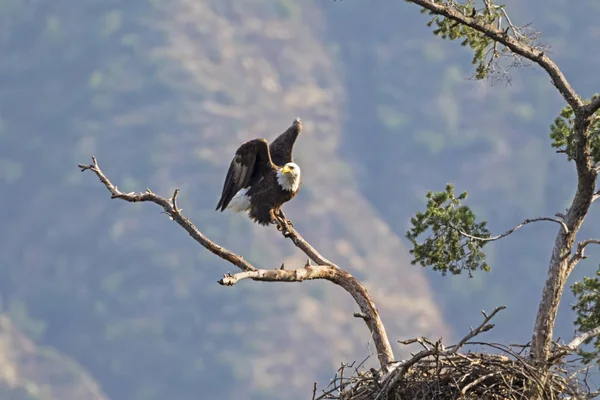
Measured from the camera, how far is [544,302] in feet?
31.3

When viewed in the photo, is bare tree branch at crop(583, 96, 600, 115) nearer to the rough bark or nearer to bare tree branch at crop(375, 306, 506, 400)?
the rough bark

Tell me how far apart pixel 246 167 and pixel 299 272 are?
10.7 feet

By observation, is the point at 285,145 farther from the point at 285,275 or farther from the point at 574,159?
the point at 574,159

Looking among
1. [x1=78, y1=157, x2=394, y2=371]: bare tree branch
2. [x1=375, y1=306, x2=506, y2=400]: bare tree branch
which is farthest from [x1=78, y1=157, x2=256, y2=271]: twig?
[x1=375, y1=306, x2=506, y2=400]: bare tree branch

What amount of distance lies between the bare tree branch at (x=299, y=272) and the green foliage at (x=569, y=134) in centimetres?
223

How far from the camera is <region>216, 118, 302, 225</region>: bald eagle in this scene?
41.2ft

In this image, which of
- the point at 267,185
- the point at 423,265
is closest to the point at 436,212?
the point at 423,265

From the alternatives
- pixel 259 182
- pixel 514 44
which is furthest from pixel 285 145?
pixel 514 44

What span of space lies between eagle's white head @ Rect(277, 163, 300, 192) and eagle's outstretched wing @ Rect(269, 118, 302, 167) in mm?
343

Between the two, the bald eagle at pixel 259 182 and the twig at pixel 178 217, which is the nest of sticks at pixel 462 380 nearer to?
the twig at pixel 178 217

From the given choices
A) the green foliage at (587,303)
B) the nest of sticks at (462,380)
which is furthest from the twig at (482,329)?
the green foliage at (587,303)

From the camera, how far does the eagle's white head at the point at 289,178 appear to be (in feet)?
41.5

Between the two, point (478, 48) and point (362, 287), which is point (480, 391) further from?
point (478, 48)

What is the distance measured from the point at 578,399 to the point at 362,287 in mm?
2455
